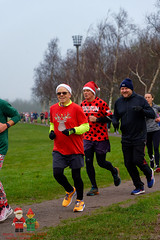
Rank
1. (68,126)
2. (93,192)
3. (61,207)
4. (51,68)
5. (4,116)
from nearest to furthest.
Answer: (4,116), (68,126), (61,207), (93,192), (51,68)

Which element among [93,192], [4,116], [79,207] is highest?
[4,116]

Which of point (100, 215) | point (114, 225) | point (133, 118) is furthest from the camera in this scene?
point (133, 118)

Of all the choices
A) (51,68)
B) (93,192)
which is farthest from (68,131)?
(51,68)

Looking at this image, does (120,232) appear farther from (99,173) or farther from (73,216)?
(99,173)

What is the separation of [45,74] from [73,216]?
224 feet

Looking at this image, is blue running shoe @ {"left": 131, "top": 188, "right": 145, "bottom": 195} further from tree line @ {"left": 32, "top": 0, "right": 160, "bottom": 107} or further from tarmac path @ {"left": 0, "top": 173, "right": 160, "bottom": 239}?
tree line @ {"left": 32, "top": 0, "right": 160, "bottom": 107}

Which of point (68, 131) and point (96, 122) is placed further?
point (96, 122)

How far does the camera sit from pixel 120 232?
463cm

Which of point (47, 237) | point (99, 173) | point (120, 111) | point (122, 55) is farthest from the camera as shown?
point (122, 55)

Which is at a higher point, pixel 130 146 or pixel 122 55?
pixel 122 55

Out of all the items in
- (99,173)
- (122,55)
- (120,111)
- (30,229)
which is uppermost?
(122,55)

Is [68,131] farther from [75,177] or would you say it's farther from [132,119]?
[132,119]

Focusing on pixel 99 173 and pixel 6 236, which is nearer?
pixel 6 236

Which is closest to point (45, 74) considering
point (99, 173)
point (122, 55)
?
point (122, 55)
